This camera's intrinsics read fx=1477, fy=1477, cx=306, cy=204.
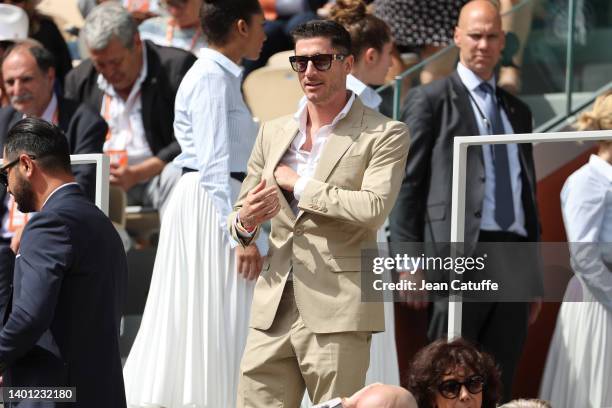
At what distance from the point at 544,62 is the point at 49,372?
4522mm

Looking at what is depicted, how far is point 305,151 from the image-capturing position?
19.9 ft

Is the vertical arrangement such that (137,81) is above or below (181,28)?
below

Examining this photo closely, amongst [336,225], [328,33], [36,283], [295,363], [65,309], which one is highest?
[328,33]

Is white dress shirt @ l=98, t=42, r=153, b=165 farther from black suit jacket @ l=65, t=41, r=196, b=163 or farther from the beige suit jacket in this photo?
the beige suit jacket

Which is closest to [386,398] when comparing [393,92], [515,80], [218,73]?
[218,73]

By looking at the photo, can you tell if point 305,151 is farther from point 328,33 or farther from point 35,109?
point 35,109

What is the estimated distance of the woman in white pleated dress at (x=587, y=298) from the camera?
627 cm

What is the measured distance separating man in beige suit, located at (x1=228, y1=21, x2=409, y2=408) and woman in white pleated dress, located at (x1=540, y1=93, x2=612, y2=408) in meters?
1.01

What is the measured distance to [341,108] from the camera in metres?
6.09

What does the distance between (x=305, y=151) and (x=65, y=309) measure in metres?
1.29

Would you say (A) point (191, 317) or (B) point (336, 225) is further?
(A) point (191, 317)

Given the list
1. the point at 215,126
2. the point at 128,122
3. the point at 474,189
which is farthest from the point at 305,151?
the point at 128,122

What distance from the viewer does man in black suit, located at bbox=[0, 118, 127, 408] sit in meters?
5.23

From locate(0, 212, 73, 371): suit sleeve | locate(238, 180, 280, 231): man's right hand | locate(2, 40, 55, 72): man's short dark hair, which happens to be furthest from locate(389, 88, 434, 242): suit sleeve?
locate(0, 212, 73, 371): suit sleeve
